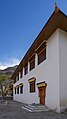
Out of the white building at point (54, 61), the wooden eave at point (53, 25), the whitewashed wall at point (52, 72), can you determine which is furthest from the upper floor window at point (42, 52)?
the whitewashed wall at point (52, 72)

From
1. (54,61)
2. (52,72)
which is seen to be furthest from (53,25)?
(52,72)

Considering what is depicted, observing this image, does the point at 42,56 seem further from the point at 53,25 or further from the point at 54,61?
the point at 53,25

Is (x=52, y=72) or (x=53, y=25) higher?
(x=53, y=25)

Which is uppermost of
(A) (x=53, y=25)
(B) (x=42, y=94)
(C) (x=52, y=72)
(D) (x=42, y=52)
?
(A) (x=53, y=25)

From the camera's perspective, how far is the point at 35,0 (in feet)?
36.9

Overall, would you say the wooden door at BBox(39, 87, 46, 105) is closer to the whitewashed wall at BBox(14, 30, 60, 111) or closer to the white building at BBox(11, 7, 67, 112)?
the white building at BBox(11, 7, 67, 112)

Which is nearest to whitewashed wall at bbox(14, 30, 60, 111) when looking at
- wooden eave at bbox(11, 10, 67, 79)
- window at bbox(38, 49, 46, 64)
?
wooden eave at bbox(11, 10, 67, 79)

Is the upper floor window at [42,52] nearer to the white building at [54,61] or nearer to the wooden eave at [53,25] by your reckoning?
the white building at [54,61]

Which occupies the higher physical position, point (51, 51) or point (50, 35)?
point (50, 35)

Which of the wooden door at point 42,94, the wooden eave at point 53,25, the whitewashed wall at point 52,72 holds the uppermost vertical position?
the wooden eave at point 53,25

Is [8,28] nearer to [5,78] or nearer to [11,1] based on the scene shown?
[11,1]

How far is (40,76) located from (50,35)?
11.6 feet

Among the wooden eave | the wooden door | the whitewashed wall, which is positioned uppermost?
the wooden eave

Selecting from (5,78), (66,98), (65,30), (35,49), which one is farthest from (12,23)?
(5,78)
